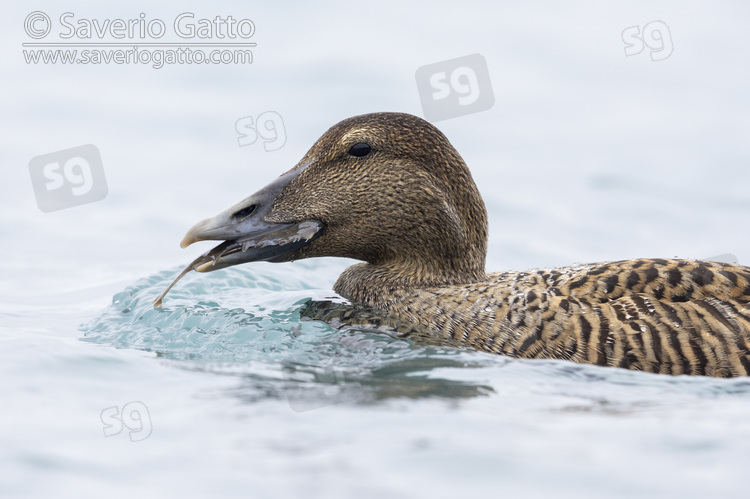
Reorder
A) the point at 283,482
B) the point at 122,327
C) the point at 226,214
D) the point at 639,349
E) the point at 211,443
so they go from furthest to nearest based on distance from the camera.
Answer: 1. the point at 122,327
2. the point at 226,214
3. the point at 639,349
4. the point at 211,443
5. the point at 283,482

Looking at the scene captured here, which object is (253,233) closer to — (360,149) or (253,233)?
(253,233)

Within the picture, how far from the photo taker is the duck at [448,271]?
5945 mm

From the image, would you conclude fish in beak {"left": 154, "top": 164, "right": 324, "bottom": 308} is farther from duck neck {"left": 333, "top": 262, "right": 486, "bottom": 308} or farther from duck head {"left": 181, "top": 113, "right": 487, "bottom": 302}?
duck neck {"left": 333, "top": 262, "right": 486, "bottom": 308}

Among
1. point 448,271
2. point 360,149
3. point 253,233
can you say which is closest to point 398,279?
point 448,271

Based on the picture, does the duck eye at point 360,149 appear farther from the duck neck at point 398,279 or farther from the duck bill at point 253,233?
the duck neck at point 398,279

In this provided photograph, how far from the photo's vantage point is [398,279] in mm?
7090

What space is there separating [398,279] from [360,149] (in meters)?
0.89

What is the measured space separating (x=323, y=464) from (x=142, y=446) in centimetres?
91

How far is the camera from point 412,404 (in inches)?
215

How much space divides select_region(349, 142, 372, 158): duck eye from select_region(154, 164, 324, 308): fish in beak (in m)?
0.36

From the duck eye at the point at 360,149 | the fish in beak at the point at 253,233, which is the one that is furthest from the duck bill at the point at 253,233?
the duck eye at the point at 360,149

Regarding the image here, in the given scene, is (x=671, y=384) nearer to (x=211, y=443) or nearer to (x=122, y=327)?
(x=211, y=443)

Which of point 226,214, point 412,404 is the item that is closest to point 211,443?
point 412,404

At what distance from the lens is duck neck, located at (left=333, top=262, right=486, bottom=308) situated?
704 centimetres
